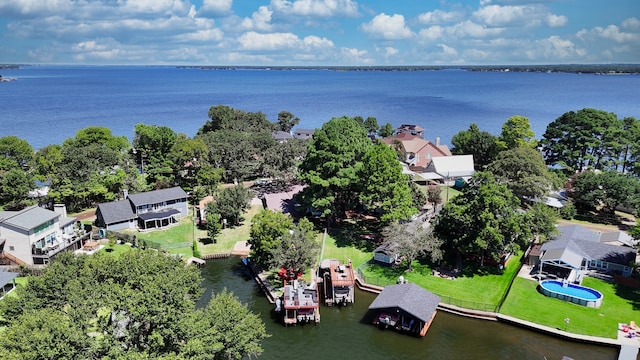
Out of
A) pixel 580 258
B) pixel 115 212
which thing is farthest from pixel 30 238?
pixel 580 258

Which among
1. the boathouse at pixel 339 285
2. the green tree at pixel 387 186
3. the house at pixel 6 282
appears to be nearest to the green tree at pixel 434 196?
the green tree at pixel 387 186

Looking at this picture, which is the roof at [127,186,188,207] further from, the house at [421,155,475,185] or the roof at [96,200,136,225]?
the house at [421,155,475,185]

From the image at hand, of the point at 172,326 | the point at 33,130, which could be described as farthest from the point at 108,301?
the point at 33,130

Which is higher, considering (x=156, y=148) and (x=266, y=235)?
(x=156, y=148)

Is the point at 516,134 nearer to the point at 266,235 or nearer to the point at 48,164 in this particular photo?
the point at 266,235

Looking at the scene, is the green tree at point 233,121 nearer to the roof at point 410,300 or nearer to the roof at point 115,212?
the roof at point 115,212

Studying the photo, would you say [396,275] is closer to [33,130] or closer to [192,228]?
[192,228]
